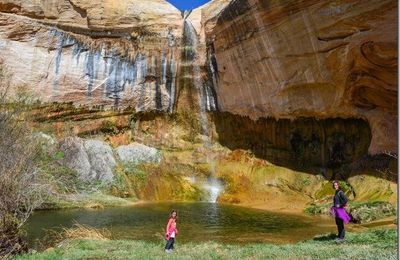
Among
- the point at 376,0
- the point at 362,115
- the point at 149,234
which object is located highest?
the point at 376,0

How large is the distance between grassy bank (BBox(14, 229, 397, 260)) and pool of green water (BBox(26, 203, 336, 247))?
298cm

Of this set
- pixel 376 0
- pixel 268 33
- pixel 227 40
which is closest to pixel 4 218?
pixel 376 0

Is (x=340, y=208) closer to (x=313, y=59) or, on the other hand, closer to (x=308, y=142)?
(x=313, y=59)

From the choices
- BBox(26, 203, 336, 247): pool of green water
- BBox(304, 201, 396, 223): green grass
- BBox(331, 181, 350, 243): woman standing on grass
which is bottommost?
BBox(26, 203, 336, 247): pool of green water

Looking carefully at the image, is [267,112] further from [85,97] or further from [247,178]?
[85,97]

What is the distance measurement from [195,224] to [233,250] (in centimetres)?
839

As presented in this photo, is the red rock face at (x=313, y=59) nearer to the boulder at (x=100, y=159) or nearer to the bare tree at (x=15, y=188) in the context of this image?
the boulder at (x=100, y=159)

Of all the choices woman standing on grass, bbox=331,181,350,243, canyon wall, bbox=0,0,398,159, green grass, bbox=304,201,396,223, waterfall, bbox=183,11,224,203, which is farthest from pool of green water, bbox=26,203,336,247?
waterfall, bbox=183,11,224,203

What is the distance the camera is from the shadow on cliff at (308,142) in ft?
104

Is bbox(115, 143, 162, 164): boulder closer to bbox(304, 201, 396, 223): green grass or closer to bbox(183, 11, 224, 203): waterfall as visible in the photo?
bbox(183, 11, 224, 203): waterfall

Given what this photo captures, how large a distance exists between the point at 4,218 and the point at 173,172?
24988 mm

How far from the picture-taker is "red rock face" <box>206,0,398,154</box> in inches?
1032

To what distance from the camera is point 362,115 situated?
99.0ft

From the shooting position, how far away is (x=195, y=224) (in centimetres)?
2105
